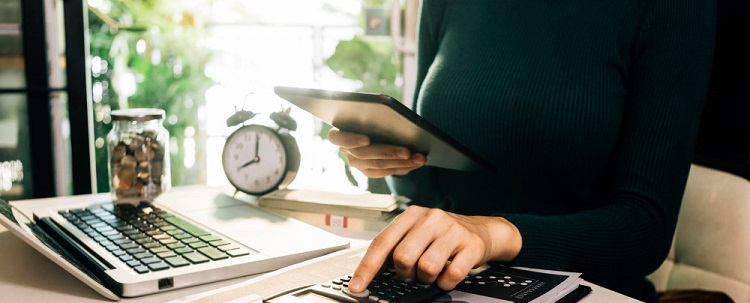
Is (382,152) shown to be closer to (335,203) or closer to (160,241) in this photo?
(335,203)

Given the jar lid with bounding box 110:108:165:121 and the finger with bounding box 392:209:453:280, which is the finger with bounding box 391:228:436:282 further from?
the jar lid with bounding box 110:108:165:121

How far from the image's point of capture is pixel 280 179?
1104mm

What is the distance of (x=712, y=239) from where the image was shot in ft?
3.74

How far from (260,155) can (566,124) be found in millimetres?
541

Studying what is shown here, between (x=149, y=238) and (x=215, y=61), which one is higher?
(x=215, y=61)

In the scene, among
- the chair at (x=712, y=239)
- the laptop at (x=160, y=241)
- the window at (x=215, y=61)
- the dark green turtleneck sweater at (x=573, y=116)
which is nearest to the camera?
the laptop at (x=160, y=241)

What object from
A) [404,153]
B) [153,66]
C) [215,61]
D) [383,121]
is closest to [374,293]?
[383,121]

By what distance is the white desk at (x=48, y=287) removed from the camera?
62 cm

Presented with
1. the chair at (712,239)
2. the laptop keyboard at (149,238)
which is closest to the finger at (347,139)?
the laptop keyboard at (149,238)

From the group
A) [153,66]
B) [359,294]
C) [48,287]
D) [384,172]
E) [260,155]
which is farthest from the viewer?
[153,66]

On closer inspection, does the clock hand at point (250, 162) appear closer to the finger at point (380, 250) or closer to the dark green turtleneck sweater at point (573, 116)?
the dark green turtleneck sweater at point (573, 116)

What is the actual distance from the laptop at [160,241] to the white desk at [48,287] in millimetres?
11

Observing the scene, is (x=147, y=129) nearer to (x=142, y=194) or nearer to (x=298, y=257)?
(x=142, y=194)

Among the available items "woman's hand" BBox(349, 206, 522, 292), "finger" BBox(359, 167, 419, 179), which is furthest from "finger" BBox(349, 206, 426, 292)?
"finger" BBox(359, 167, 419, 179)
